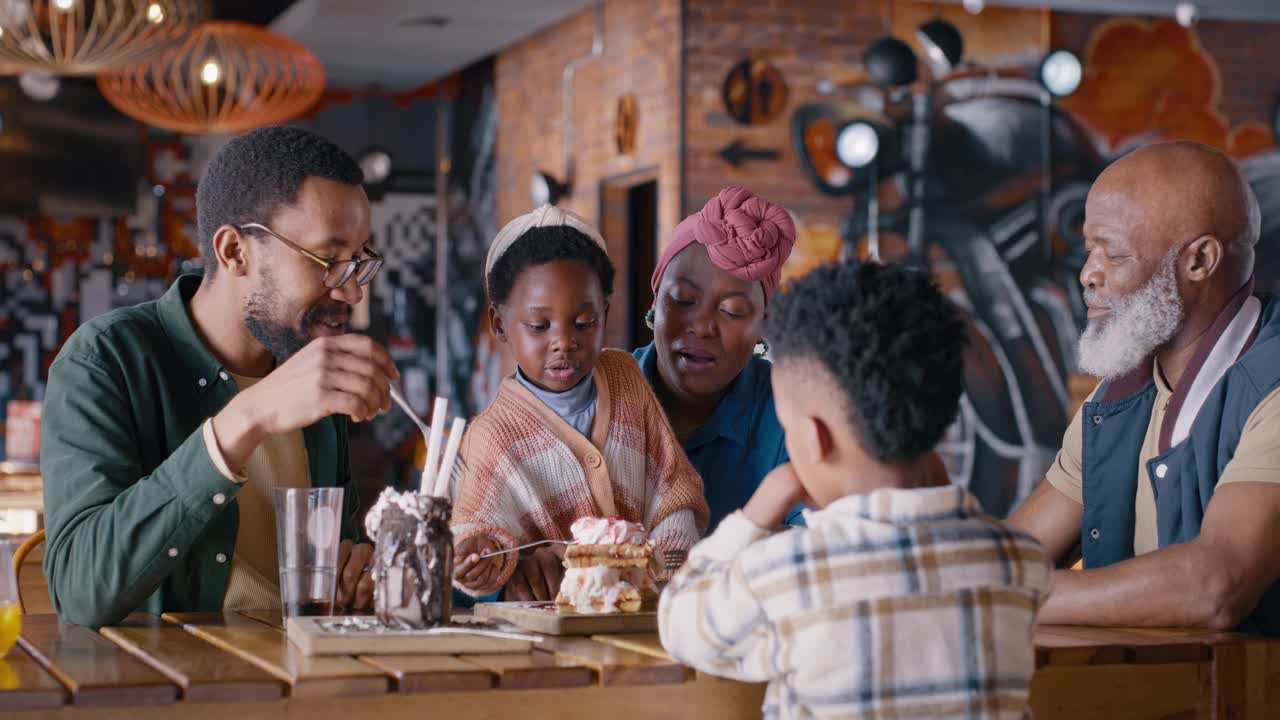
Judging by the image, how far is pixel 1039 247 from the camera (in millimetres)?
8148

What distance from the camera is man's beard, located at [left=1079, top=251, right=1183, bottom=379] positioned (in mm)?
2631

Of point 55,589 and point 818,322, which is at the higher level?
point 818,322

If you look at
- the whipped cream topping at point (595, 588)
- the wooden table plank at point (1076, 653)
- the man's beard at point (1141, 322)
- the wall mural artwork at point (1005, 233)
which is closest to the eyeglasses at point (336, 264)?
the whipped cream topping at point (595, 588)

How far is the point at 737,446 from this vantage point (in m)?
2.86

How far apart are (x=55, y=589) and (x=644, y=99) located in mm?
6138

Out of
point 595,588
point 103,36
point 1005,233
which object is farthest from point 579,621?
point 1005,233

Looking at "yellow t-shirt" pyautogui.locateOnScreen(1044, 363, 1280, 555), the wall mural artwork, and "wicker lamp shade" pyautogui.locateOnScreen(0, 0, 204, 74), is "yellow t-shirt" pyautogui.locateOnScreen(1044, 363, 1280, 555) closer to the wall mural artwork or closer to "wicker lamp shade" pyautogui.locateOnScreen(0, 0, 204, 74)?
"wicker lamp shade" pyautogui.locateOnScreen(0, 0, 204, 74)

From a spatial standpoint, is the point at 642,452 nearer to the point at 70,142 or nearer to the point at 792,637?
the point at 792,637

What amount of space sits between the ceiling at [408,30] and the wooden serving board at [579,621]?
22.5 ft

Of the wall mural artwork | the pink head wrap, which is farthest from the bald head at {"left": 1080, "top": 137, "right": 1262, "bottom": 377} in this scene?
the wall mural artwork

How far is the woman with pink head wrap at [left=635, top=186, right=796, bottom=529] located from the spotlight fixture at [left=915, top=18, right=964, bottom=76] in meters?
4.67

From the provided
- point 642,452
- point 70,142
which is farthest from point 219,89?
point 642,452

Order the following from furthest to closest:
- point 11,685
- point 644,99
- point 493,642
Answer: point 644,99 → point 493,642 → point 11,685

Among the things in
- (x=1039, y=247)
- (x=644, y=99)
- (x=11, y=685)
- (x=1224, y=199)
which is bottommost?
(x=11, y=685)
